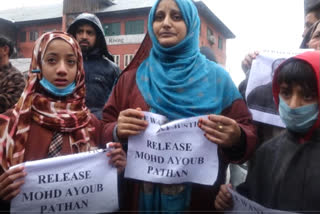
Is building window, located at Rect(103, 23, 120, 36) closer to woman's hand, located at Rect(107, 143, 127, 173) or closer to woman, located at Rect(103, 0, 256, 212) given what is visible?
woman, located at Rect(103, 0, 256, 212)

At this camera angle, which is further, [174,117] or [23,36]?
[23,36]

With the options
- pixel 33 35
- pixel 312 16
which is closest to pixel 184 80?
pixel 312 16

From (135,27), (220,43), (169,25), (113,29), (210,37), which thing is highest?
(135,27)

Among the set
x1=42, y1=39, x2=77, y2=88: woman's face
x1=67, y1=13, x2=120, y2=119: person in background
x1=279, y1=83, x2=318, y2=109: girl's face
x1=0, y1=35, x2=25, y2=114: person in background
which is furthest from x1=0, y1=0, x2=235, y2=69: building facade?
x1=279, y1=83, x2=318, y2=109: girl's face

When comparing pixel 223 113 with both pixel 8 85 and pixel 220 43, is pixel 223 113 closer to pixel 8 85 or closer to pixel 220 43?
pixel 8 85

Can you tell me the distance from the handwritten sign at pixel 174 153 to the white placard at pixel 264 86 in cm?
49

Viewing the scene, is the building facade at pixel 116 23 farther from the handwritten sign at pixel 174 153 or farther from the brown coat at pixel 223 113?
the handwritten sign at pixel 174 153

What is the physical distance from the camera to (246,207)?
167 cm

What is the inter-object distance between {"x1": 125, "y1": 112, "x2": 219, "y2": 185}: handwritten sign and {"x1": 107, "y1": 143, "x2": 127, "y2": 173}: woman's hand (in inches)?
3.3

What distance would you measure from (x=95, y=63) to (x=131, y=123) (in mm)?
1894

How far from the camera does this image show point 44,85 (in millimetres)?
2039

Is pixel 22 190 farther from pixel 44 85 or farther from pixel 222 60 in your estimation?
pixel 222 60

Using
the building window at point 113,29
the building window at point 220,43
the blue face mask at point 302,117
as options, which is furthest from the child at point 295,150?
the building window at point 220,43

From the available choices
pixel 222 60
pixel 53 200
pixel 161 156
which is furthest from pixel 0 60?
pixel 222 60
